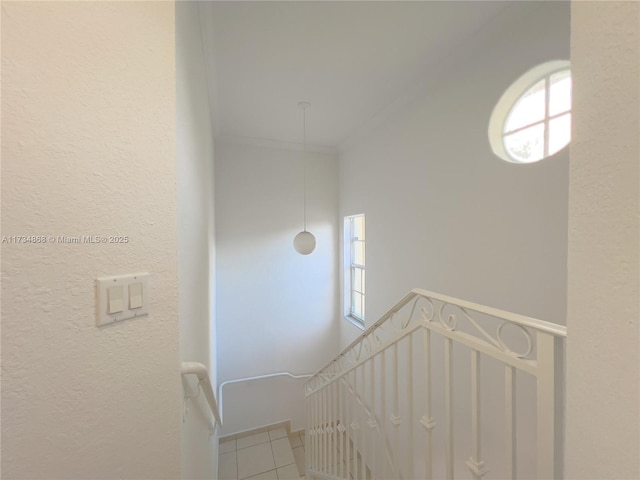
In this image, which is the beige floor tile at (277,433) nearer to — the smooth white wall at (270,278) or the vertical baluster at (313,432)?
the smooth white wall at (270,278)

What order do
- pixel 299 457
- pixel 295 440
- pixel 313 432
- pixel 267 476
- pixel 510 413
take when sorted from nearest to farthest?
pixel 510 413 < pixel 313 432 < pixel 267 476 < pixel 299 457 < pixel 295 440

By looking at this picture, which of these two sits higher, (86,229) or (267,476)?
(86,229)

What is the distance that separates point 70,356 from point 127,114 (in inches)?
23.8

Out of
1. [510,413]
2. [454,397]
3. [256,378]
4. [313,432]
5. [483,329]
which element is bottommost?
[256,378]

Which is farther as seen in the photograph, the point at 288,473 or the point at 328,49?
the point at 288,473

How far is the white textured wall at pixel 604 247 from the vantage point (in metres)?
0.41

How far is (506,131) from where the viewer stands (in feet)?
5.49

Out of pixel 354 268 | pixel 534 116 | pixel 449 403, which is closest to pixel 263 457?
pixel 354 268

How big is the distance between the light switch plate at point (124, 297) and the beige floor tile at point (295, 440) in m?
3.67

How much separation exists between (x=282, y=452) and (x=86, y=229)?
3.63 meters

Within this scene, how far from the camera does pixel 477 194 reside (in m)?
1.73

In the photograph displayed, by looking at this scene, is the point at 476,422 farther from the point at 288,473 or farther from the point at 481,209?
the point at 288,473

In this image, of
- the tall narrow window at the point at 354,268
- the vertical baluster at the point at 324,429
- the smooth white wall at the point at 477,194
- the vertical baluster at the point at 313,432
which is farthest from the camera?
the tall narrow window at the point at 354,268

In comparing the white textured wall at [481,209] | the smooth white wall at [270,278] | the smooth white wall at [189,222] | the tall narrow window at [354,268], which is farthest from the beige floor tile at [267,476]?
the tall narrow window at [354,268]
